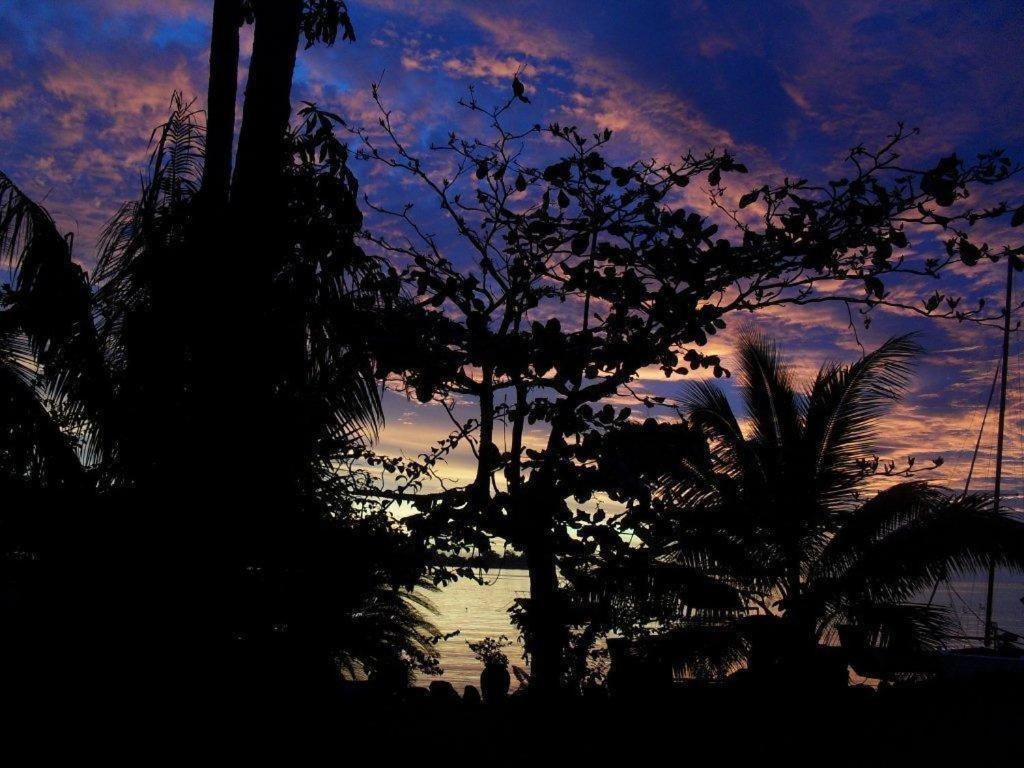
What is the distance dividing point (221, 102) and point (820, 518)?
268 inches

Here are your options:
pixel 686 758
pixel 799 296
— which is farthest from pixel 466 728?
pixel 799 296

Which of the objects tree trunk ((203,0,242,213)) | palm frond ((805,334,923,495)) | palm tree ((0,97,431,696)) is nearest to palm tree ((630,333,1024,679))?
palm frond ((805,334,923,495))

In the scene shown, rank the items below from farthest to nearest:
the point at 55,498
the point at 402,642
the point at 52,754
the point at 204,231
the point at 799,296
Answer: the point at 402,642 < the point at 55,498 < the point at 799,296 < the point at 204,231 < the point at 52,754

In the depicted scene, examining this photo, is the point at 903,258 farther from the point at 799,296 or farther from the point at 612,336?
the point at 612,336

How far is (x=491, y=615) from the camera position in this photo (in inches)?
2055

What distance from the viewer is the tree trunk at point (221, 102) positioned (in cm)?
559

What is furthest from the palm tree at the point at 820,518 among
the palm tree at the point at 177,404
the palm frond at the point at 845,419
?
the palm tree at the point at 177,404

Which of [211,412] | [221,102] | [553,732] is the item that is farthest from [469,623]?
[211,412]

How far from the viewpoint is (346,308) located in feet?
19.8

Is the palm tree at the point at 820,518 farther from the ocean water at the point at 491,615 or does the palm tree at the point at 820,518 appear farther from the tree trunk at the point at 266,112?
the tree trunk at the point at 266,112

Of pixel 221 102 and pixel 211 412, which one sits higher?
pixel 221 102

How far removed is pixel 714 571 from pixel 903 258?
4361 millimetres

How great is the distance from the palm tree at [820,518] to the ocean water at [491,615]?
0.49 m

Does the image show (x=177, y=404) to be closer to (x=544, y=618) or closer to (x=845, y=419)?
(x=544, y=618)
